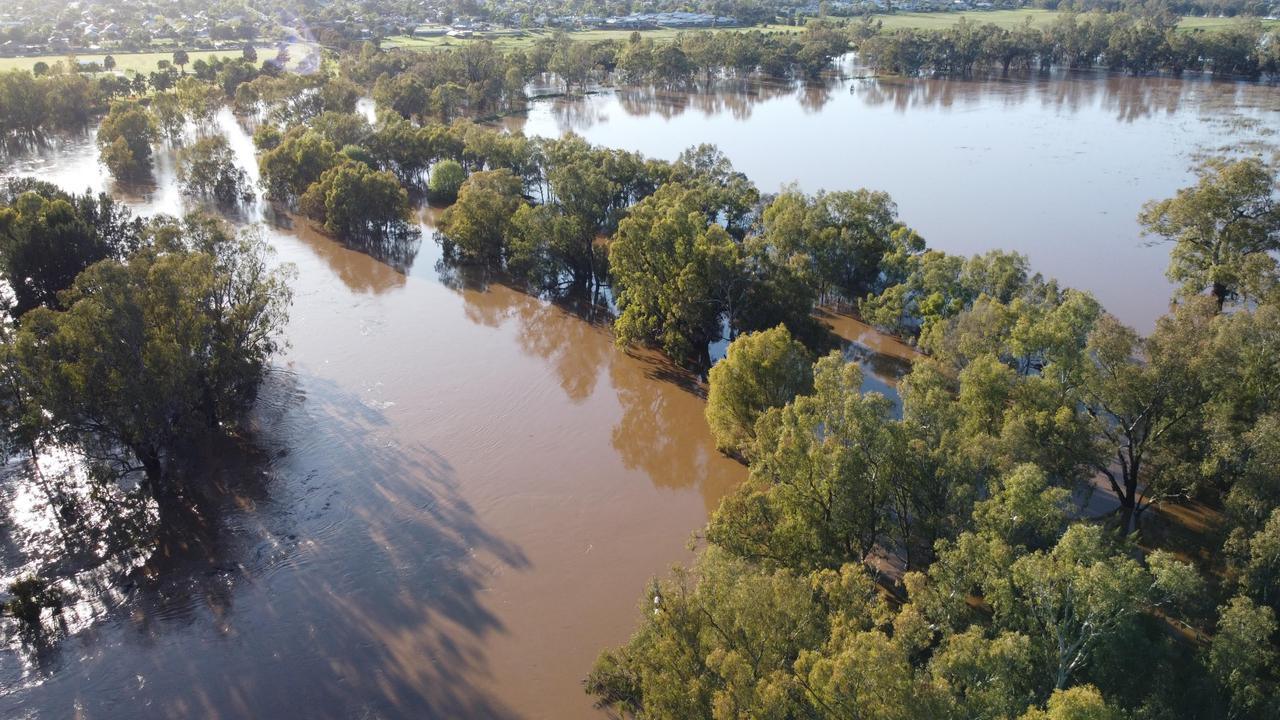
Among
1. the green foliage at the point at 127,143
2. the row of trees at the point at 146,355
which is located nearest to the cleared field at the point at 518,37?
the green foliage at the point at 127,143

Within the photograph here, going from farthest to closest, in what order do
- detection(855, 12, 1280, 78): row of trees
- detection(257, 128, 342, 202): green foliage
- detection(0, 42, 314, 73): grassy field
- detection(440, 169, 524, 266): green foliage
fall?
detection(0, 42, 314, 73): grassy field → detection(855, 12, 1280, 78): row of trees → detection(257, 128, 342, 202): green foliage → detection(440, 169, 524, 266): green foliage

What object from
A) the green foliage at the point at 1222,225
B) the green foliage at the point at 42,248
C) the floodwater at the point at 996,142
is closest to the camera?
the green foliage at the point at 42,248

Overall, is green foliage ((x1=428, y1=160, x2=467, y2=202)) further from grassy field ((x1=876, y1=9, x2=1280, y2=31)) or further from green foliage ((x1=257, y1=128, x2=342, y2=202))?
grassy field ((x1=876, y1=9, x2=1280, y2=31))

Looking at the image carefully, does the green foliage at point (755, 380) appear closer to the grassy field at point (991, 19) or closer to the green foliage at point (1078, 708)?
the green foliage at point (1078, 708)

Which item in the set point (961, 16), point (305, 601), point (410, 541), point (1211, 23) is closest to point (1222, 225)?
point (410, 541)

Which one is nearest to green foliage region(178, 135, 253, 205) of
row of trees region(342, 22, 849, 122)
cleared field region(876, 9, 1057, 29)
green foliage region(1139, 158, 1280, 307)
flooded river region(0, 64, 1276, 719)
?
flooded river region(0, 64, 1276, 719)

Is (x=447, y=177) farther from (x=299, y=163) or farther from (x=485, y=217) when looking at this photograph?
(x=485, y=217)
